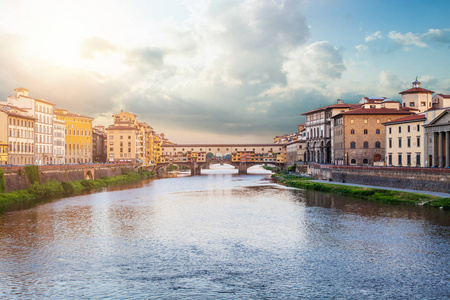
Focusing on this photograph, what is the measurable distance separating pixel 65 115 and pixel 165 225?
61197mm

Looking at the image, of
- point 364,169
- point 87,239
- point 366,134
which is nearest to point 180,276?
point 87,239

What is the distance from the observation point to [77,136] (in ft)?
278

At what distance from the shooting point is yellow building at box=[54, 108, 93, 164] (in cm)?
8151

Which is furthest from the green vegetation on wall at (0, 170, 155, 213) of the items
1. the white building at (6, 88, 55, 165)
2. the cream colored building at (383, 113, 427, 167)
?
the cream colored building at (383, 113, 427, 167)

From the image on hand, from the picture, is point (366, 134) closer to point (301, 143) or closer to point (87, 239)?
point (301, 143)

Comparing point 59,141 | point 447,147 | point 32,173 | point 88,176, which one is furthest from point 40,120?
point 447,147

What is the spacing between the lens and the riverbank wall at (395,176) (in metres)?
35.7

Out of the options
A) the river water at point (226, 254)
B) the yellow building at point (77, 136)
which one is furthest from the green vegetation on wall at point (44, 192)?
the yellow building at point (77, 136)

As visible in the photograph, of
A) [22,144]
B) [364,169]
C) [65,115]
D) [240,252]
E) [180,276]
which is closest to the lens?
[180,276]

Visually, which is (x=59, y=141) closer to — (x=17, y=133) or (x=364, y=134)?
(x=17, y=133)

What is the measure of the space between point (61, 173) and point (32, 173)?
27.4ft

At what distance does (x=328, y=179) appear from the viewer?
60219mm

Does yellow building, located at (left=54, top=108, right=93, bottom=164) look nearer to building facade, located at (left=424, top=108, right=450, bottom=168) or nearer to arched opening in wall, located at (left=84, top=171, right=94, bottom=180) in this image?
arched opening in wall, located at (left=84, top=171, right=94, bottom=180)

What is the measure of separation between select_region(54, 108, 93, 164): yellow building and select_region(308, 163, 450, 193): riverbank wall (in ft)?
167
